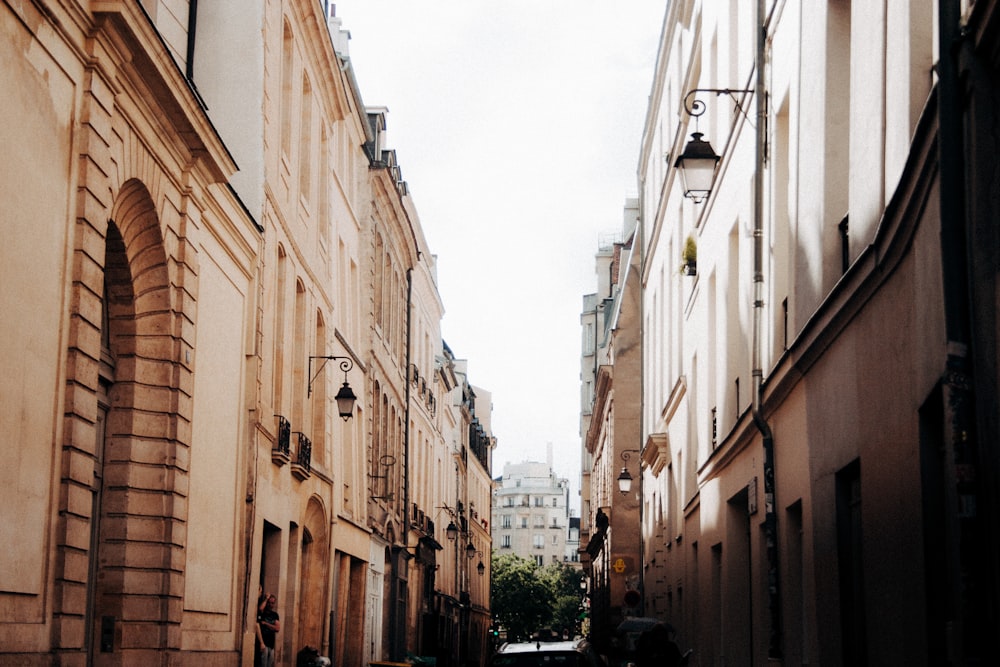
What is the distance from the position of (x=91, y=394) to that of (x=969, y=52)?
8.07 m

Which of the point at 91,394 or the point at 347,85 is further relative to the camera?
the point at 347,85

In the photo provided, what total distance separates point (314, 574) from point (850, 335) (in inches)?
711

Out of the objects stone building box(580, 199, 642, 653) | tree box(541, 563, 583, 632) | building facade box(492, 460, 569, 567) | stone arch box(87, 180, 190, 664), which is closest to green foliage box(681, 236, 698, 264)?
stone arch box(87, 180, 190, 664)

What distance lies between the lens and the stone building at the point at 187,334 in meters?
10.8

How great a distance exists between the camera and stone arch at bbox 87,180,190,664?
1473cm

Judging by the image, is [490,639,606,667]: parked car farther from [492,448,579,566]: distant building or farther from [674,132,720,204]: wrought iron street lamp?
[492,448,579,566]: distant building

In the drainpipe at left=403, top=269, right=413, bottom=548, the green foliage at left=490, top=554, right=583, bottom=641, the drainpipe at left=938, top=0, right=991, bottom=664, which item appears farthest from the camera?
the green foliage at left=490, top=554, right=583, bottom=641

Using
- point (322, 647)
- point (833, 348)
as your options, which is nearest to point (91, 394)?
point (833, 348)

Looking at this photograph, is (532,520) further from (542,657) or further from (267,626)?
(542,657)

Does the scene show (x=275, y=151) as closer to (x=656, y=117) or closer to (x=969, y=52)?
(x=656, y=117)

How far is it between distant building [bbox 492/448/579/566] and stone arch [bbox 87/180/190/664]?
145390 mm

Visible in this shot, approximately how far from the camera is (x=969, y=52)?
252 inches

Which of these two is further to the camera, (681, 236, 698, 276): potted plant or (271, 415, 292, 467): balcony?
(681, 236, 698, 276): potted plant

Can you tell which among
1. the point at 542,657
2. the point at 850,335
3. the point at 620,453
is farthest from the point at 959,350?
the point at 620,453
